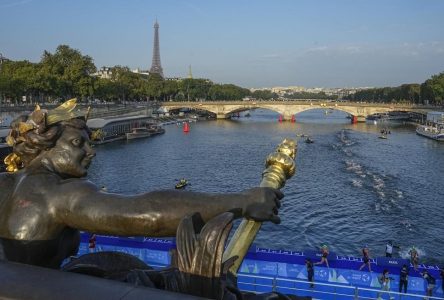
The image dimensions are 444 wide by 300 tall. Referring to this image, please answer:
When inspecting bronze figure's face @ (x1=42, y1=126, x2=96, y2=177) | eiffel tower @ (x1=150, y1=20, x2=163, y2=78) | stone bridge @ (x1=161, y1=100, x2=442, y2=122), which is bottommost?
stone bridge @ (x1=161, y1=100, x2=442, y2=122)

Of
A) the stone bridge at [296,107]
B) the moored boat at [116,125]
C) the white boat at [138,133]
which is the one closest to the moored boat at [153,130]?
the white boat at [138,133]

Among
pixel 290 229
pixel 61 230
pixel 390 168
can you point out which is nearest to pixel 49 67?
pixel 390 168

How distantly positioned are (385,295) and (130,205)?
9.49m

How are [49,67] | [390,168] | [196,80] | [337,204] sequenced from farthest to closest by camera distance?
[196,80], [49,67], [390,168], [337,204]

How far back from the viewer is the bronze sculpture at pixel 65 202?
7.42 feet

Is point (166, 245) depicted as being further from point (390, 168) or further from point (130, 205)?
point (390, 168)

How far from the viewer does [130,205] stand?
2.29 metres

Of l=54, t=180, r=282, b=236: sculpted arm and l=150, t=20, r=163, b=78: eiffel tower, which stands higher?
l=150, t=20, r=163, b=78: eiffel tower

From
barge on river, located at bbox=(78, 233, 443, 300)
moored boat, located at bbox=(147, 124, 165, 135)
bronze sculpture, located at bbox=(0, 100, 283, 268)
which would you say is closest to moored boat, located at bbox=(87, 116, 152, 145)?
moored boat, located at bbox=(147, 124, 165, 135)

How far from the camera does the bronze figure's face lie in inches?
105

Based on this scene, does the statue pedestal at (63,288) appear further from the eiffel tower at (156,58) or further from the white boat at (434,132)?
the eiffel tower at (156,58)

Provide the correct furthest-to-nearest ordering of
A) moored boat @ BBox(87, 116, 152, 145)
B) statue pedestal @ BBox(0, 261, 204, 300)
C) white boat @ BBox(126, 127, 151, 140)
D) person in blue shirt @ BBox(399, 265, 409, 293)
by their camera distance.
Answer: white boat @ BBox(126, 127, 151, 140) → moored boat @ BBox(87, 116, 152, 145) → person in blue shirt @ BBox(399, 265, 409, 293) → statue pedestal @ BBox(0, 261, 204, 300)

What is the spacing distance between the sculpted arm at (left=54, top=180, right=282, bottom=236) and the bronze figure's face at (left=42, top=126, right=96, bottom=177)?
35 cm

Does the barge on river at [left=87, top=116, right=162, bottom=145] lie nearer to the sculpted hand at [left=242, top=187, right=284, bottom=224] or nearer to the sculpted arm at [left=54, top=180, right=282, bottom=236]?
the sculpted arm at [left=54, top=180, right=282, bottom=236]
